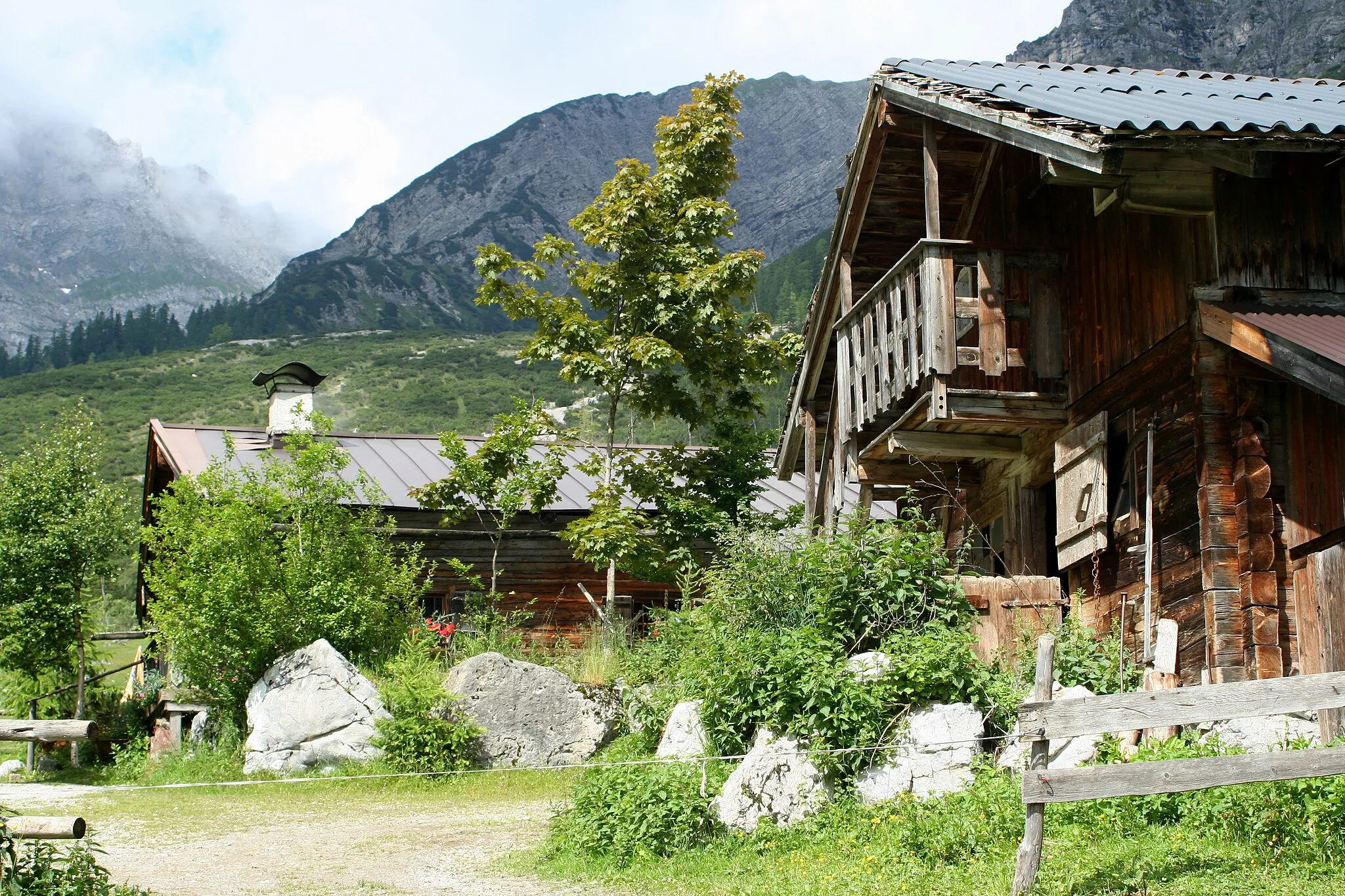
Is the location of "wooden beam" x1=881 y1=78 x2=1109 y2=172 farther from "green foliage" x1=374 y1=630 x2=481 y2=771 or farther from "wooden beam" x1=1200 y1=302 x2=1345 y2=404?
"green foliage" x1=374 y1=630 x2=481 y2=771

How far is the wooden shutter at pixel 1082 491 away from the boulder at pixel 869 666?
7.86 ft

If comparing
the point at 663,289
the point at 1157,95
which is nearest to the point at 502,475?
the point at 663,289

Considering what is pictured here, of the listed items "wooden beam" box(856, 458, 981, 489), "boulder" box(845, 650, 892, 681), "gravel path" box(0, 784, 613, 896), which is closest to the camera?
"gravel path" box(0, 784, 613, 896)

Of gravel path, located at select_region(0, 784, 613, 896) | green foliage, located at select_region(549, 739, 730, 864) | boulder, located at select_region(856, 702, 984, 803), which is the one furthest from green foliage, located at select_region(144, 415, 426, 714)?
boulder, located at select_region(856, 702, 984, 803)

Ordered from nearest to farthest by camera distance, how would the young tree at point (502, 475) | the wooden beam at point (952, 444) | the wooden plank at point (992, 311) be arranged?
the wooden plank at point (992, 311)
the wooden beam at point (952, 444)
the young tree at point (502, 475)

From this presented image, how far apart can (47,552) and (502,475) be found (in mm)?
6580

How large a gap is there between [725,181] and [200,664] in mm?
10842

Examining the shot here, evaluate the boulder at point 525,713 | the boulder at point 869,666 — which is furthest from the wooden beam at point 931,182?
the boulder at point 525,713

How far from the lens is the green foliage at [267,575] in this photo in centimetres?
1659

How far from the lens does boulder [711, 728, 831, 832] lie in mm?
10117

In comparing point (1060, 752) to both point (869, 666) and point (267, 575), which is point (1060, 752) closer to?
point (869, 666)

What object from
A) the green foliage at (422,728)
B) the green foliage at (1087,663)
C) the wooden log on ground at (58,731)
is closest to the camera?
the wooden log on ground at (58,731)

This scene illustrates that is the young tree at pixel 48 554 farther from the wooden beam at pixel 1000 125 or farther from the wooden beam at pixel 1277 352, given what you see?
the wooden beam at pixel 1277 352

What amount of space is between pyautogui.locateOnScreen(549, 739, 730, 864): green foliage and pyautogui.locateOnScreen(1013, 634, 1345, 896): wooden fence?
3181 millimetres
